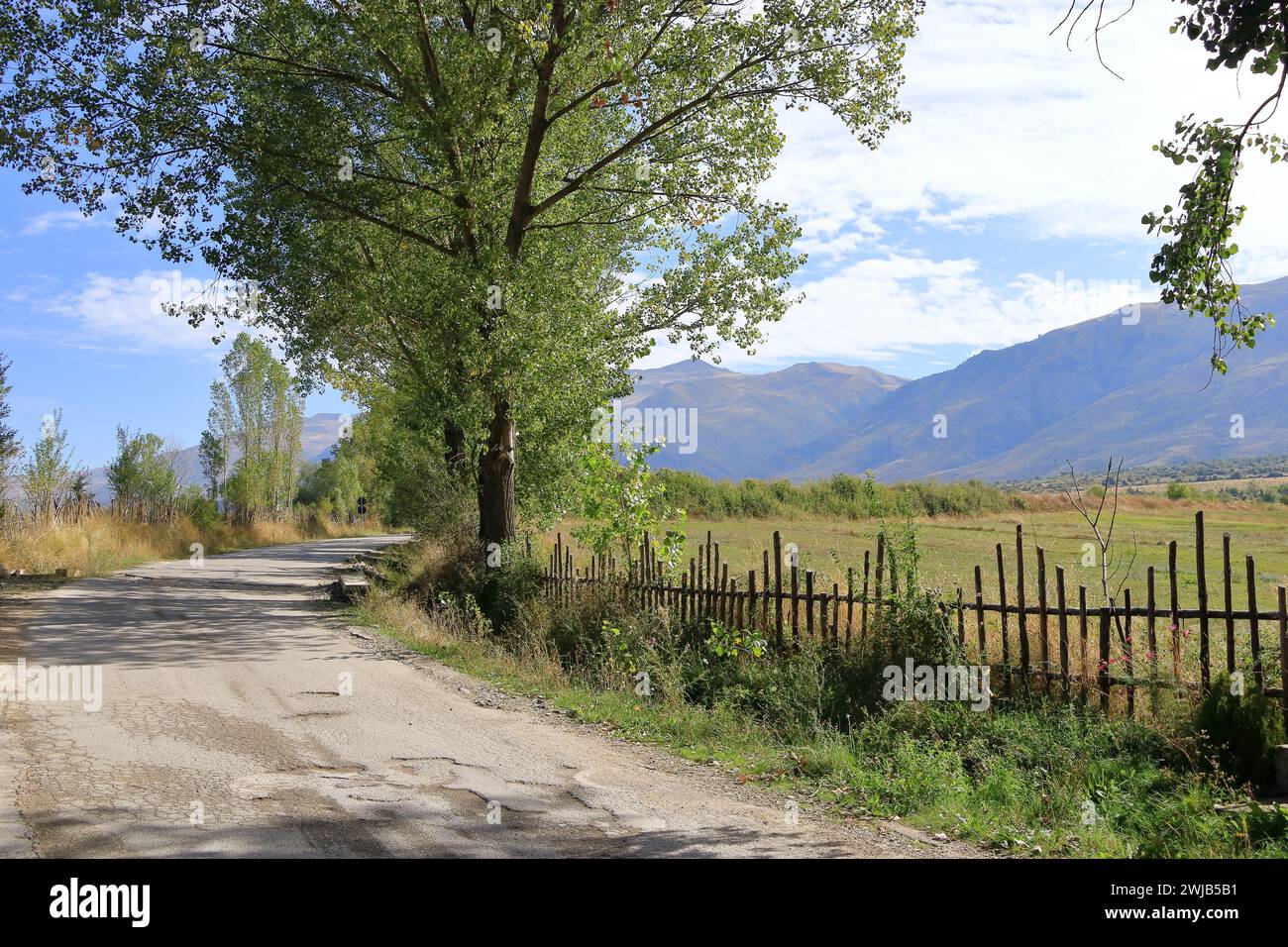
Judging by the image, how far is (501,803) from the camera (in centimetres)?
651

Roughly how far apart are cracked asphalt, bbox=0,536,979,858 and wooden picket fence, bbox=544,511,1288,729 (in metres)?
3.21

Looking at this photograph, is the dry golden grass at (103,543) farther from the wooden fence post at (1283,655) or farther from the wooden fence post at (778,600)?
the wooden fence post at (1283,655)

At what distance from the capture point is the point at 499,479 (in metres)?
18.5

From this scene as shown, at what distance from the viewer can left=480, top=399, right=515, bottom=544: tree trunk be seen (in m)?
18.5

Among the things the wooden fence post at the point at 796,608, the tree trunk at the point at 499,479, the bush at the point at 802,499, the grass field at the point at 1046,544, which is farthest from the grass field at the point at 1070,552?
the bush at the point at 802,499

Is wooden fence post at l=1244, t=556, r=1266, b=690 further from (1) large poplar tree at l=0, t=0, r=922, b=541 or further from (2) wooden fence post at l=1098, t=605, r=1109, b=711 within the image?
(1) large poplar tree at l=0, t=0, r=922, b=541

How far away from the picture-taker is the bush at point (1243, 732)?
750cm

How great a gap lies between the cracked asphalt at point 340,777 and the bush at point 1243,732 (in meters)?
3.04

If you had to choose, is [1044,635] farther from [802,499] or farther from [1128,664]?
[802,499]

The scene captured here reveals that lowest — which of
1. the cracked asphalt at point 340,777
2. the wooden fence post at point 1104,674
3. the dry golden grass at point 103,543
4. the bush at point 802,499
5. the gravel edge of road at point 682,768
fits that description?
the gravel edge of road at point 682,768
